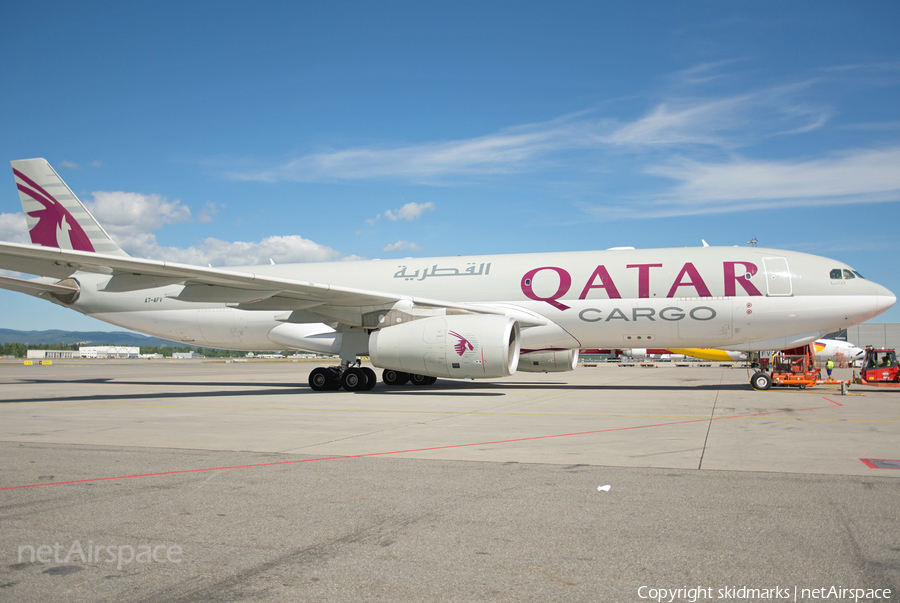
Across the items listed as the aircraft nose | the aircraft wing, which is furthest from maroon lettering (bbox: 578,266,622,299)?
the aircraft nose

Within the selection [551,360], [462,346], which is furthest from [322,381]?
[551,360]

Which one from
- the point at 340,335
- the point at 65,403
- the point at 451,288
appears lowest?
the point at 65,403

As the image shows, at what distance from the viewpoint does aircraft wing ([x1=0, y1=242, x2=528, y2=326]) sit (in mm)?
12659

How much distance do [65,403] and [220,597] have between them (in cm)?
1334

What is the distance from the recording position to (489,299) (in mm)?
17750

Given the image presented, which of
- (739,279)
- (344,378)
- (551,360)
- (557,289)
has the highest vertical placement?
(739,279)

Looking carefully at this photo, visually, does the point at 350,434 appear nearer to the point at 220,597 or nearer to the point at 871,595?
the point at 220,597

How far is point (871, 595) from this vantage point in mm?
3135

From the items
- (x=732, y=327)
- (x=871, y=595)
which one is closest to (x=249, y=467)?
(x=871, y=595)
